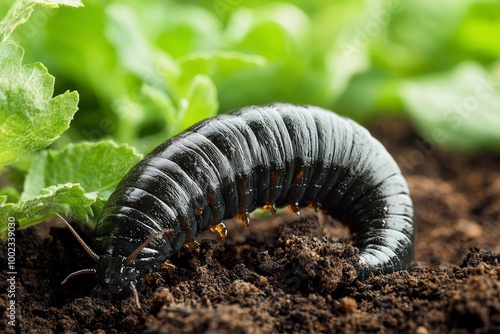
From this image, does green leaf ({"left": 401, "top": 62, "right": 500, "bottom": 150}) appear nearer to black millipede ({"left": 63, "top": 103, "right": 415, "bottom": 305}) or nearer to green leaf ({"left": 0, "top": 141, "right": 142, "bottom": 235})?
black millipede ({"left": 63, "top": 103, "right": 415, "bottom": 305})

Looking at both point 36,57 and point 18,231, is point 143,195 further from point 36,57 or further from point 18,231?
point 36,57

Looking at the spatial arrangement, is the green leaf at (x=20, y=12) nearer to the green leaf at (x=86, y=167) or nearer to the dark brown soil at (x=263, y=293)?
the green leaf at (x=86, y=167)

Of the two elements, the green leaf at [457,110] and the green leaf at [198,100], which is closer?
the green leaf at [198,100]

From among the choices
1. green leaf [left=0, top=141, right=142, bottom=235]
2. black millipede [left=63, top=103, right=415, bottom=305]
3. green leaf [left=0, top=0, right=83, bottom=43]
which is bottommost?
green leaf [left=0, top=141, right=142, bottom=235]

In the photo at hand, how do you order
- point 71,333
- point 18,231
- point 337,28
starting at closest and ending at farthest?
point 71,333
point 18,231
point 337,28

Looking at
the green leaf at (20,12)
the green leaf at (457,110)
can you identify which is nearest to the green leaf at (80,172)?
the green leaf at (20,12)

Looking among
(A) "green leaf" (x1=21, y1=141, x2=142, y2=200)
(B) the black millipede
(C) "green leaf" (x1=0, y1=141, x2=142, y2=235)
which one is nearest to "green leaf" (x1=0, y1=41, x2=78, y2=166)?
(C) "green leaf" (x1=0, y1=141, x2=142, y2=235)

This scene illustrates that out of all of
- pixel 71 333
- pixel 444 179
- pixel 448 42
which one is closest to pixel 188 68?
pixel 71 333

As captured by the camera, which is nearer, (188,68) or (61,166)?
(61,166)
